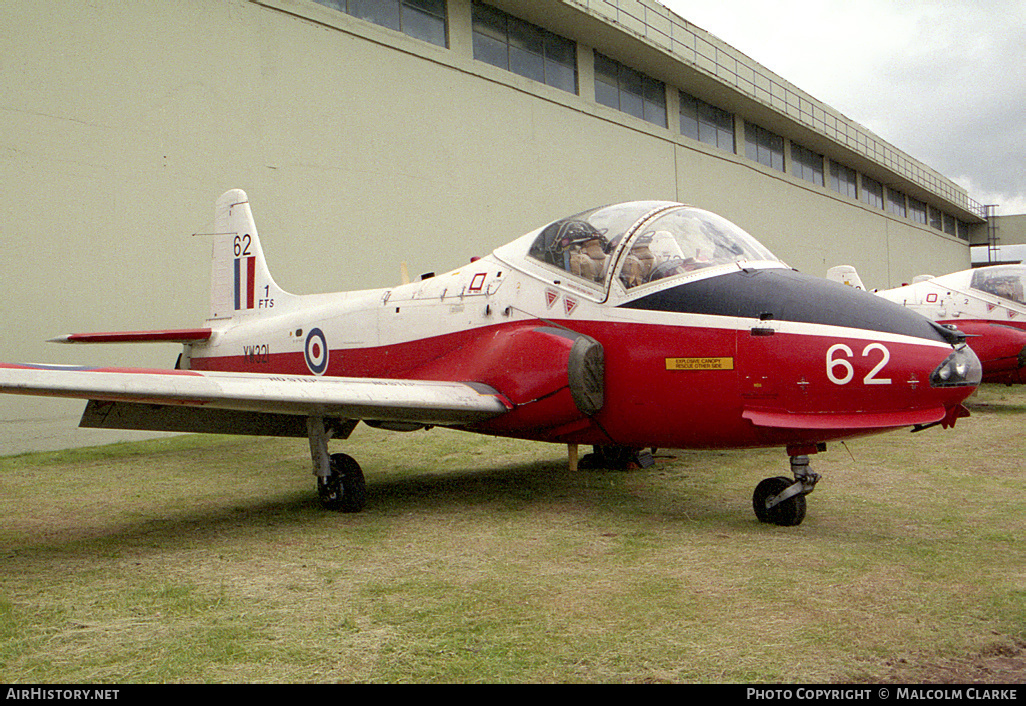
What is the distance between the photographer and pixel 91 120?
370 inches

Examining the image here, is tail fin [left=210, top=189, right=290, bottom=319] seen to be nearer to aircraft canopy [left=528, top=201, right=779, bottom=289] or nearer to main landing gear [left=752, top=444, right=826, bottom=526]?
aircraft canopy [left=528, top=201, right=779, bottom=289]

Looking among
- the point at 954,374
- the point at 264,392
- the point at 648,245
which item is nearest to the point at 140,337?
the point at 264,392

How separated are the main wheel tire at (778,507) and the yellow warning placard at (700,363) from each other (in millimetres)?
899

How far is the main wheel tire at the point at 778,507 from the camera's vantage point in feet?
15.1

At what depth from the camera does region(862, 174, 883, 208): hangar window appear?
1359 inches

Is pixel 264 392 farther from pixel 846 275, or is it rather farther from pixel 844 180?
pixel 844 180

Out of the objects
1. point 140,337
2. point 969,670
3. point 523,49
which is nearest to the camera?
point 969,670

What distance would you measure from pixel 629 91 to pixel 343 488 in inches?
630

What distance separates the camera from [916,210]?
1671 inches

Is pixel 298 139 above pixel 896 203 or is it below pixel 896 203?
below

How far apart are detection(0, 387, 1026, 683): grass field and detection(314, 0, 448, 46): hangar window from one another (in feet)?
29.0

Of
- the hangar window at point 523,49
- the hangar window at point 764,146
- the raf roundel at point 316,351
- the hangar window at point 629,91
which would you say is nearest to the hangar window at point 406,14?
the hangar window at point 523,49

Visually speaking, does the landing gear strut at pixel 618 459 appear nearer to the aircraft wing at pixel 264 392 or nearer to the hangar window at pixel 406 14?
the aircraft wing at pixel 264 392
